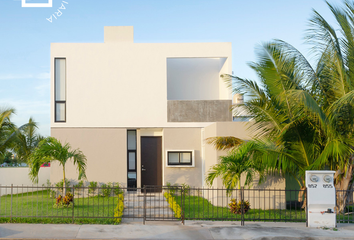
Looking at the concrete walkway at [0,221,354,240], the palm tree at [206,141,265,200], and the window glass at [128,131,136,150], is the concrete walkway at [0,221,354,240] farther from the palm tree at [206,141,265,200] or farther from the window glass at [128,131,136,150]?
the window glass at [128,131,136,150]

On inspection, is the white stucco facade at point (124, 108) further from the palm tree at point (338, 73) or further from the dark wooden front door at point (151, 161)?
the palm tree at point (338, 73)

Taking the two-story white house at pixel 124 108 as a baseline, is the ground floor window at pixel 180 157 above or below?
below

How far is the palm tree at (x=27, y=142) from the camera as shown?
1995 centimetres

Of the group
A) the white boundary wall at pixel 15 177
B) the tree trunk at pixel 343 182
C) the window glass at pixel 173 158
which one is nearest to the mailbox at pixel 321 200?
the tree trunk at pixel 343 182

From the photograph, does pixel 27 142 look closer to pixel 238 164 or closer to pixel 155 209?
pixel 155 209

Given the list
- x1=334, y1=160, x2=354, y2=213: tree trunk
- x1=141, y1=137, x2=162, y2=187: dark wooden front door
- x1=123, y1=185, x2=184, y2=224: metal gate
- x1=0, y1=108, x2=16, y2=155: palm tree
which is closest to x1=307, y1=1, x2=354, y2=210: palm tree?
x1=334, y1=160, x2=354, y2=213: tree trunk

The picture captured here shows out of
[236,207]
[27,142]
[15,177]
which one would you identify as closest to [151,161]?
[236,207]

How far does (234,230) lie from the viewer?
8742 mm

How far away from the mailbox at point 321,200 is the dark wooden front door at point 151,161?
7544 millimetres

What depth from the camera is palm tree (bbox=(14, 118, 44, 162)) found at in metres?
20.0

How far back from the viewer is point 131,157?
15.5 metres

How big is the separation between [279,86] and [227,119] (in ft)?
14.5

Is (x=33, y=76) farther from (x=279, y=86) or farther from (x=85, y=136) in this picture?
(x=279, y=86)

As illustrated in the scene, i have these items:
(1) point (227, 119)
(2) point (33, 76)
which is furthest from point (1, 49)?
(1) point (227, 119)
